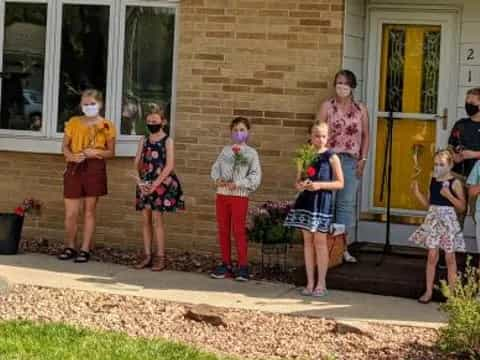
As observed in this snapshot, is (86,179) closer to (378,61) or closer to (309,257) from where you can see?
(309,257)

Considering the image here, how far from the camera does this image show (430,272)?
901cm

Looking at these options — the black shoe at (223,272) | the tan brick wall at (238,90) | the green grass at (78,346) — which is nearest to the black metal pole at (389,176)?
the tan brick wall at (238,90)

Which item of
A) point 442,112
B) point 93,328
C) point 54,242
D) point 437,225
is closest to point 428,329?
point 437,225

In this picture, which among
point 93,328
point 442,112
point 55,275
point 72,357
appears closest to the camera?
point 72,357

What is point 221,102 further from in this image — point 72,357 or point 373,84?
point 72,357

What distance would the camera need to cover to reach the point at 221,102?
426 inches

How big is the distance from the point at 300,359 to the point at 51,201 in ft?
16.6

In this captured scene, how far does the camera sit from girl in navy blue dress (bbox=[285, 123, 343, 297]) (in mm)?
9234

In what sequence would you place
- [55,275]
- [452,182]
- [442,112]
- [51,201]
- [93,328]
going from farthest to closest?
[51,201]
[442,112]
[55,275]
[452,182]
[93,328]

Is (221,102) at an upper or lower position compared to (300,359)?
upper

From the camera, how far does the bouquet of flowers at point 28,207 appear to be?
35.9ft

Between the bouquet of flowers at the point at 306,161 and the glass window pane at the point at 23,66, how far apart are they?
3678 millimetres

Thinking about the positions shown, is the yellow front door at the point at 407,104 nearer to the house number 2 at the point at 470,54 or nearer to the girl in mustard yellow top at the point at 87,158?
the house number 2 at the point at 470,54

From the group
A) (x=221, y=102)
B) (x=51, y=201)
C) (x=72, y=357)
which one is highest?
(x=221, y=102)
